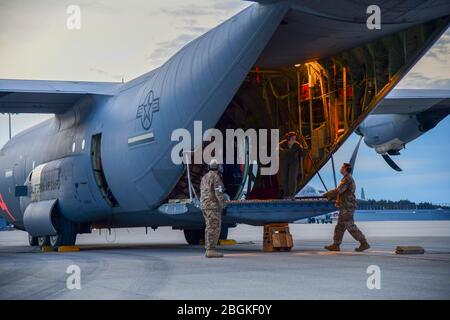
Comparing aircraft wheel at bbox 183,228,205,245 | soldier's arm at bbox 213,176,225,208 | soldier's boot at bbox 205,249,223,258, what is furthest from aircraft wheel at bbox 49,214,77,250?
soldier's arm at bbox 213,176,225,208

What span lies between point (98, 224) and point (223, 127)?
4430 mm

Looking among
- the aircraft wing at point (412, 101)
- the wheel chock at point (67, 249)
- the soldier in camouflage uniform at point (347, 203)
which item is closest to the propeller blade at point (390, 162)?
the aircraft wing at point (412, 101)

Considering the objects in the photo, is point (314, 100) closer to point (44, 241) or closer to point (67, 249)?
point (67, 249)

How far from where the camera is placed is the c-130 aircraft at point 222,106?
15.1 meters

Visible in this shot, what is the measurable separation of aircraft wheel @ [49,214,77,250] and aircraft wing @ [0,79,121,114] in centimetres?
297

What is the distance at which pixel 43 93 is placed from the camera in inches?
782

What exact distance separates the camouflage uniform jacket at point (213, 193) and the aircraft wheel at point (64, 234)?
6.81m

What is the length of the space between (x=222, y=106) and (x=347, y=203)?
323 centimetres

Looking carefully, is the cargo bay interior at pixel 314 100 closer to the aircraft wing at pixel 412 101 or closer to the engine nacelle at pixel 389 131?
the aircraft wing at pixel 412 101

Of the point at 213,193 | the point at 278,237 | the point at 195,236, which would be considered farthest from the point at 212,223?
the point at 195,236

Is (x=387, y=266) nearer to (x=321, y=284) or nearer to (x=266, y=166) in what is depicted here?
(x=321, y=284)

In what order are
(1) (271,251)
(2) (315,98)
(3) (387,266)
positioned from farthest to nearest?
(2) (315,98) → (1) (271,251) → (3) (387,266)
